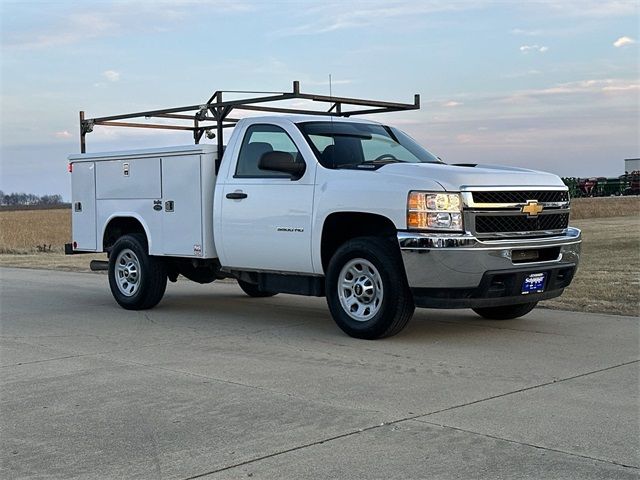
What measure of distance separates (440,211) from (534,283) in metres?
1.30

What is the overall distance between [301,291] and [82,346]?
233 cm

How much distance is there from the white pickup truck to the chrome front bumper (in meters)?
0.01

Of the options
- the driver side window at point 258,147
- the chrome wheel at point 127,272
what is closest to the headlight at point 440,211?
the driver side window at point 258,147

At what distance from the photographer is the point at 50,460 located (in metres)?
4.82

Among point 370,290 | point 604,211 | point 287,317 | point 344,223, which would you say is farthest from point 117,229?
point 604,211

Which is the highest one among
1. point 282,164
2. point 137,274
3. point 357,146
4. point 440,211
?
point 357,146

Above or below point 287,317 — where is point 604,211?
above

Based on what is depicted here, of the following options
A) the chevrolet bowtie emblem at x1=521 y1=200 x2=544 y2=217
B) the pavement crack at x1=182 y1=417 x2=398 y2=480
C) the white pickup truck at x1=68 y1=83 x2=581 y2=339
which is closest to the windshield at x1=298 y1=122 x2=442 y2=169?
the white pickup truck at x1=68 y1=83 x2=581 y2=339

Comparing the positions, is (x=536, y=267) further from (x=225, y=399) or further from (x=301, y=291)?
(x=225, y=399)

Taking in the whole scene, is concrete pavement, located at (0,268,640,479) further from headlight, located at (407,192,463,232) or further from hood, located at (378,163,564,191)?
hood, located at (378,163,564,191)

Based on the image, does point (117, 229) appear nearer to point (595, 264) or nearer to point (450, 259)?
point (450, 259)

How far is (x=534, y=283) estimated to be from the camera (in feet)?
27.1

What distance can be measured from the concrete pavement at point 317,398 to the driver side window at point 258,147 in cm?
172

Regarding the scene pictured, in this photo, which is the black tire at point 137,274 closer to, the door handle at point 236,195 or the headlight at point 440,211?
the door handle at point 236,195
